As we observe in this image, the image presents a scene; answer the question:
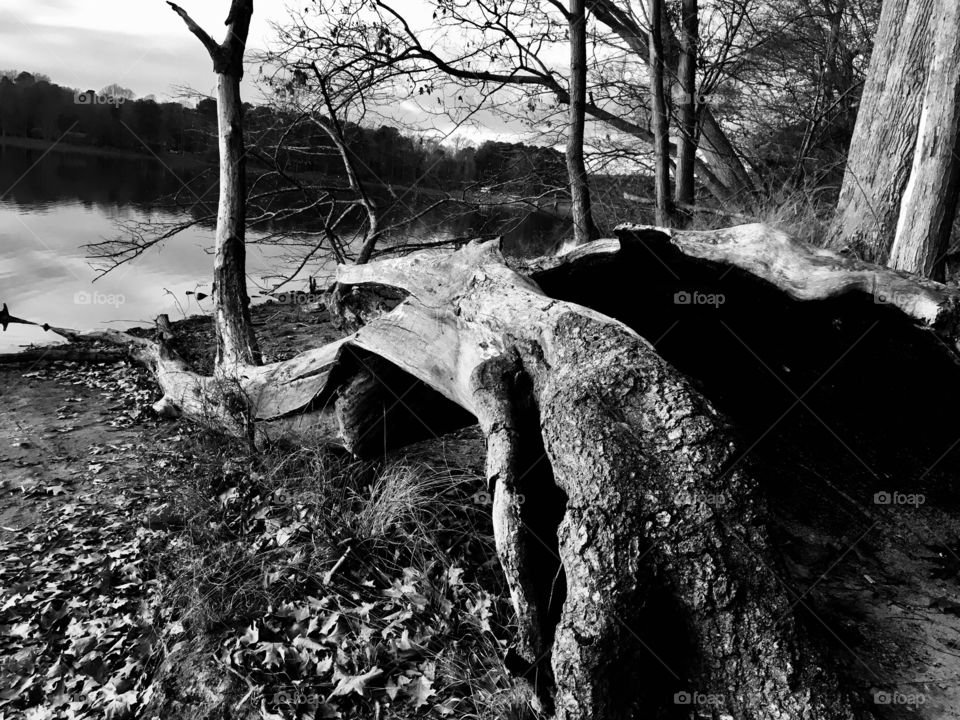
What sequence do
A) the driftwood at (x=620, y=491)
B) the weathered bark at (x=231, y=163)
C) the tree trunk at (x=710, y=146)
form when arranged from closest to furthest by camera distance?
the driftwood at (x=620, y=491)
the weathered bark at (x=231, y=163)
the tree trunk at (x=710, y=146)

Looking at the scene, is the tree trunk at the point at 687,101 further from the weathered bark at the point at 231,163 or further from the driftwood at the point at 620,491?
the driftwood at the point at 620,491

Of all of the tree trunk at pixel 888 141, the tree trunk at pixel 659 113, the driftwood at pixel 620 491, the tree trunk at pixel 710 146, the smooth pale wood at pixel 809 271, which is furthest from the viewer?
the tree trunk at pixel 710 146

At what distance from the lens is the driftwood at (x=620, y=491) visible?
258 cm

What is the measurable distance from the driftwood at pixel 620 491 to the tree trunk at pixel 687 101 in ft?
20.9

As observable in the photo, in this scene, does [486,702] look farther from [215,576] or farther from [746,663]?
[215,576]

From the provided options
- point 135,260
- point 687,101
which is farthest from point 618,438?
point 135,260

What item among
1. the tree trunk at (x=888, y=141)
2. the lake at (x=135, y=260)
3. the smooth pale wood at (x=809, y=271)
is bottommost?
the lake at (x=135, y=260)

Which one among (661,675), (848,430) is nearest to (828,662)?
(661,675)

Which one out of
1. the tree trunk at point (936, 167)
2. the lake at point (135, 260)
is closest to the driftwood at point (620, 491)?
the tree trunk at point (936, 167)

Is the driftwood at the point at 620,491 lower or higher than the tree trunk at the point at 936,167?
lower

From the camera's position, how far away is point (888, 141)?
316 inches

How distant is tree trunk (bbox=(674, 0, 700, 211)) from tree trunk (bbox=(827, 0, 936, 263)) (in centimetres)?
227

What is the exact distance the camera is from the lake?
1085 centimetres

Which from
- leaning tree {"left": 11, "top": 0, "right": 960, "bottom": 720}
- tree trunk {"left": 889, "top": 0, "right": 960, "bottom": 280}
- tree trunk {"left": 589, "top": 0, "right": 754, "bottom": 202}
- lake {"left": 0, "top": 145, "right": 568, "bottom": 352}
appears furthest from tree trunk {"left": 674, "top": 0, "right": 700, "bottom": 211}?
leaning tree {"left": 11, "top": 0, "right": 960, "bottom": 720}
